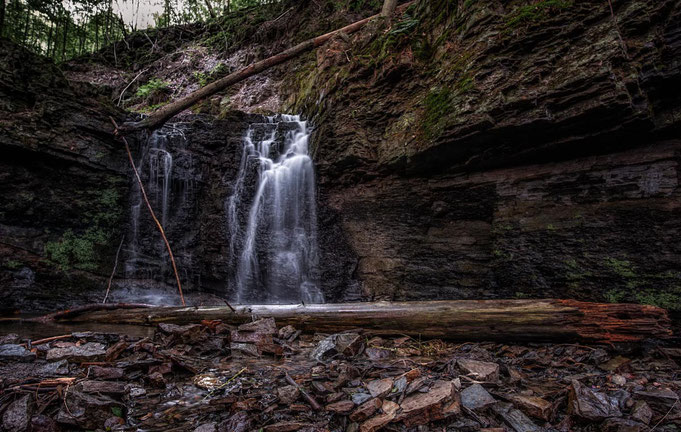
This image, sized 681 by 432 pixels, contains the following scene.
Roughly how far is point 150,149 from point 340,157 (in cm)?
498

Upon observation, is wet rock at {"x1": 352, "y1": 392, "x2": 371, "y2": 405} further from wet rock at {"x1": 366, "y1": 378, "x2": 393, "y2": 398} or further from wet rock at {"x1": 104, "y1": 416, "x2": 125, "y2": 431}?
wet rock at {"x1": 104, "y1": 416, "x2": 125, "y2": 431}

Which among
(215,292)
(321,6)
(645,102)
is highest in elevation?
(321,6)

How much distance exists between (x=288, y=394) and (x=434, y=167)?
412 cm

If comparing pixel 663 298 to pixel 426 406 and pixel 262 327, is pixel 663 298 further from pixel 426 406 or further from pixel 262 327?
pixel 262 327

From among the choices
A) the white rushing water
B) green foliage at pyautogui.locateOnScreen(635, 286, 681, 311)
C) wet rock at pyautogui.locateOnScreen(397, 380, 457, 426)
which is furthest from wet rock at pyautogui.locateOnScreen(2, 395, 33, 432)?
the white rushing water

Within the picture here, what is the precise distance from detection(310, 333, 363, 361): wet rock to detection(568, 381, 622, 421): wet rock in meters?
1.90

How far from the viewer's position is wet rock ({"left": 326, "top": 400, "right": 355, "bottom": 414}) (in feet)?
7.03

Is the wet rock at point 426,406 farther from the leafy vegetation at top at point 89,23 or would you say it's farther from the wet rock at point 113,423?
the leafy vegetation at top at point 89,23

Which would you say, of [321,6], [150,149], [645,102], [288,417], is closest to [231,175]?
[150,149]

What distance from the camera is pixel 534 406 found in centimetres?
215

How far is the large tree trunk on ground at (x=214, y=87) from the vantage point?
298 inches

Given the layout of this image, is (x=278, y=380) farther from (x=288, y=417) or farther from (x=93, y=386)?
(x=93, y=386)

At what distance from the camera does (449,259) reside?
17.0ft

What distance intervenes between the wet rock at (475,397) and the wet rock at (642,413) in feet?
2.93
